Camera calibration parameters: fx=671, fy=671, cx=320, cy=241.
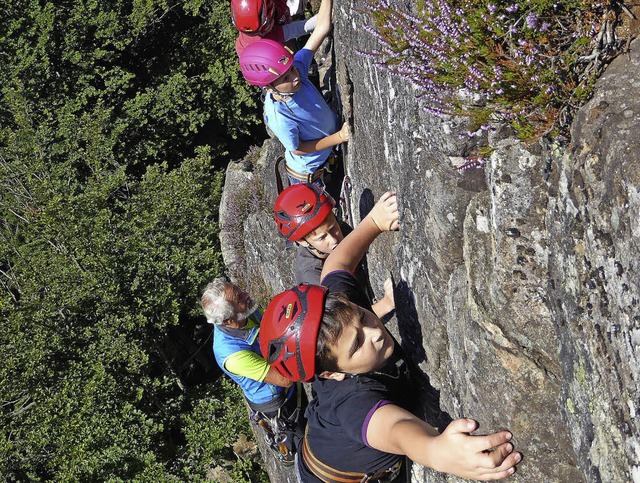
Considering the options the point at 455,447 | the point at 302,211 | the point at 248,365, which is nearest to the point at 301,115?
the point at 302,211

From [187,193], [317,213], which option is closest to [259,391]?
[317,213]

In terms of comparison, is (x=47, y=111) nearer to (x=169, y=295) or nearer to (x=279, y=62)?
(x=169, y=295)

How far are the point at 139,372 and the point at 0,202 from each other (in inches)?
254

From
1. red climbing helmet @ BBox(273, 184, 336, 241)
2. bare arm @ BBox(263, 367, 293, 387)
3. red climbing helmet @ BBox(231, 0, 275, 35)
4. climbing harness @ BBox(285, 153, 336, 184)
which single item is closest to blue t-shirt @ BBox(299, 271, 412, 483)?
red climbing helmet @ BBox(273, 184, 336, 241)

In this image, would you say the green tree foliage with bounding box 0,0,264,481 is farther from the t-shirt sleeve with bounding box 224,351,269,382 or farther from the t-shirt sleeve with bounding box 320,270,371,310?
the t-shirt sleeve with bounding box 320,270,371,310

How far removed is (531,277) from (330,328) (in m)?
1.20

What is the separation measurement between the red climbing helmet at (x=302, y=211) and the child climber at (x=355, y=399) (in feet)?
3.29

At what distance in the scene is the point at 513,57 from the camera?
3.45 meters

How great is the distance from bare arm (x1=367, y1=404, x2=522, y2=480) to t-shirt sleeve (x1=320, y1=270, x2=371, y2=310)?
3.76ft

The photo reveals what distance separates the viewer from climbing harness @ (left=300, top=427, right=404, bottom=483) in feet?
14.7

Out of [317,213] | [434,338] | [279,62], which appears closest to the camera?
[434,338]

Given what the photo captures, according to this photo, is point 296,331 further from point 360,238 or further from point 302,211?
point 302,211

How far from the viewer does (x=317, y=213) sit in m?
5.81

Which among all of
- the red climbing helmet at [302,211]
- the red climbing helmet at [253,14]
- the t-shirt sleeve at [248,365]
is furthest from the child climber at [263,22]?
the t-shirt sleeve at [248,365]
